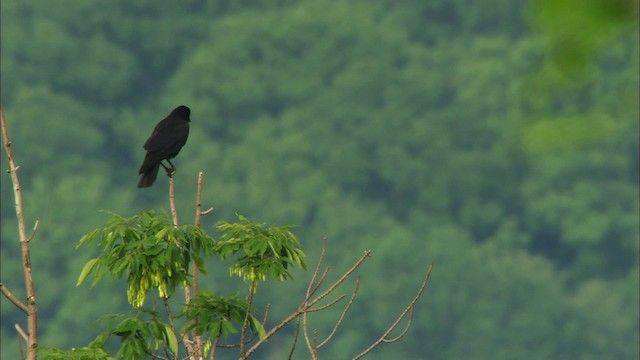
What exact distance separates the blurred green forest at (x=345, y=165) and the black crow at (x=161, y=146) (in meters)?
34.6

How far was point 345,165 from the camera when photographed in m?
52.5

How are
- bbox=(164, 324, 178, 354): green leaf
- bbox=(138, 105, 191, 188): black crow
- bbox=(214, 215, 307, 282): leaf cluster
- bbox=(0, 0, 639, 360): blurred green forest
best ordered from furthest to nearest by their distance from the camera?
1. bbox=(0, 0, 639, 360): blurred green forest
2. bbox=(138, 105, 191, 188): black crow
3. bbox=(214, 215, 307, 282): leaf cluster
4. bbox=(164, 324, 178, 354): green leaf

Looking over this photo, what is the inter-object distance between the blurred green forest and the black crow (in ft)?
114

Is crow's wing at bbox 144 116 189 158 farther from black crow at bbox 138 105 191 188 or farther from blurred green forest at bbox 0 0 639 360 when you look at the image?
blurred green forest at bbox 0 0 639 360

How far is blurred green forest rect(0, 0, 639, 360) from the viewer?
151ft

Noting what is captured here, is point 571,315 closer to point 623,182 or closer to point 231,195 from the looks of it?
point 623,182

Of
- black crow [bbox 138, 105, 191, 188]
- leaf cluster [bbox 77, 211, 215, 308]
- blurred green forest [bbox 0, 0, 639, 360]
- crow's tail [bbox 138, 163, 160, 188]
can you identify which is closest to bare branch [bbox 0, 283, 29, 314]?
leaf cluster [bbox 77, 211, 215, 308]

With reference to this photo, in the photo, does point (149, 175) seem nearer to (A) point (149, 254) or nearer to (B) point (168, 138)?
(B) point (168, 138)

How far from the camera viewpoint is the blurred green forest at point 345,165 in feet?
151

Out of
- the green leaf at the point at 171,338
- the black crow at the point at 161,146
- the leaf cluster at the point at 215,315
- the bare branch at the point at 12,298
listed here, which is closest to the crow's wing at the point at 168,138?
the black crow at the point at 161,146

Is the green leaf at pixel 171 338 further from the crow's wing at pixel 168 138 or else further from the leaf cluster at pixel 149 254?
the crow's wing at pixel 168 138

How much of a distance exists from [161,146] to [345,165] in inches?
1753

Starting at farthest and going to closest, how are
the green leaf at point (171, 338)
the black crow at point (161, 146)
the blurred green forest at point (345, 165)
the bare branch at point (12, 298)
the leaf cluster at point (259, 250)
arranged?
the blurred green forest at point (345, 165) < the black crow at point (161, 146) < the leaf cluster at point (259, 250) < the green leaf at point (171, 338) < the bare branch at point (12, 298)

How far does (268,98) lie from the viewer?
5522cm
